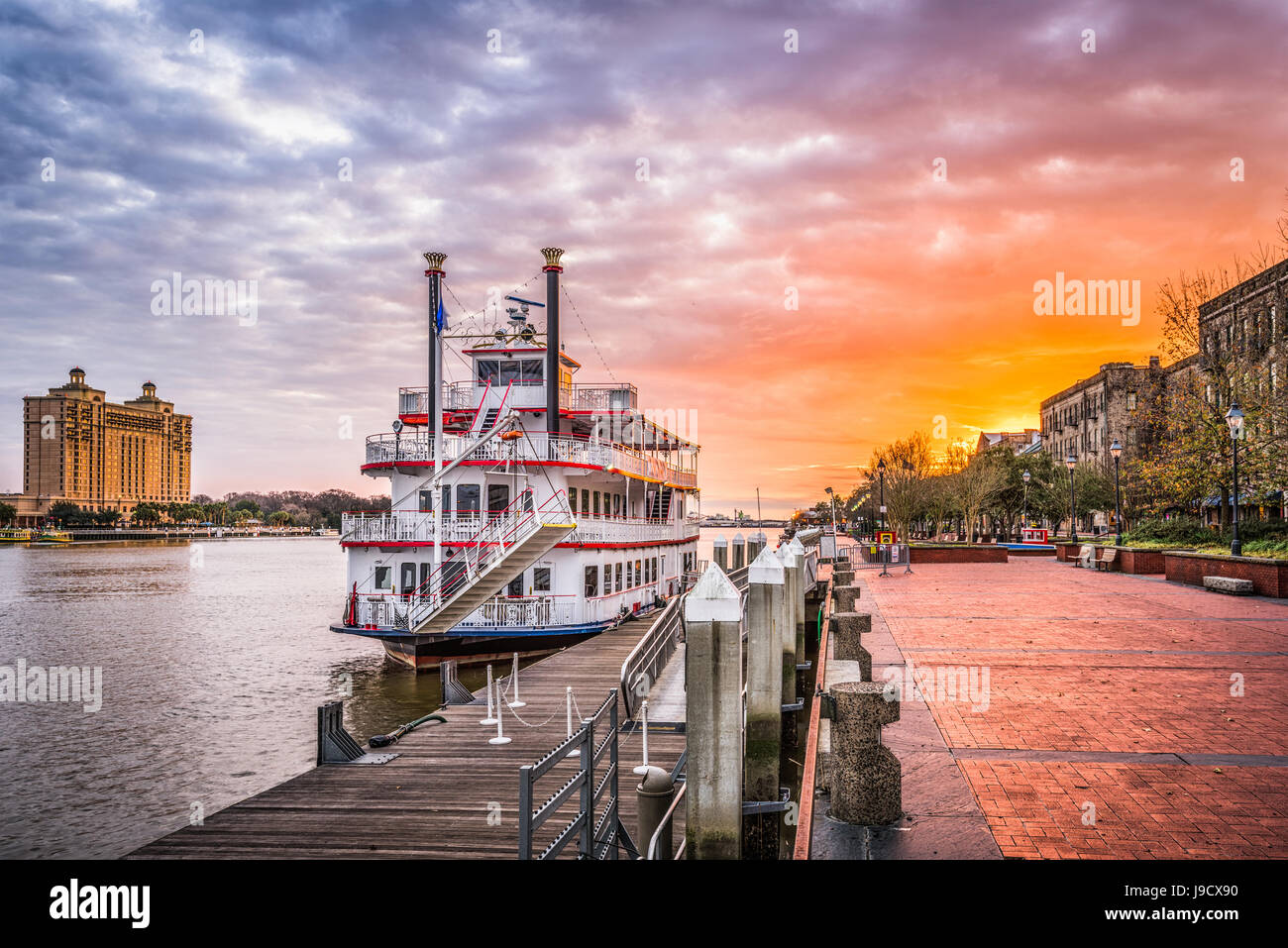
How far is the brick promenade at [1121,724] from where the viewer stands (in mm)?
5641

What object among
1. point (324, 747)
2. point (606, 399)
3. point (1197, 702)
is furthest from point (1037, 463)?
point (324, 747)

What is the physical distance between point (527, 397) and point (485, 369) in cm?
210

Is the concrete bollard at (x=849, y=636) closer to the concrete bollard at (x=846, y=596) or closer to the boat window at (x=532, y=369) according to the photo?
the concrete bollard at (x=846, y=596)

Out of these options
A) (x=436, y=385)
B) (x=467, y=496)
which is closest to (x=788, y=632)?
(x=436, y=385)

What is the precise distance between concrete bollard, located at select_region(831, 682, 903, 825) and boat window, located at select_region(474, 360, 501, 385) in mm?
22424

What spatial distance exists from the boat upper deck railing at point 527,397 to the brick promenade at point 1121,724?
13.5 m

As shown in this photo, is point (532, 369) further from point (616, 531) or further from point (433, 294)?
point (616, 531)

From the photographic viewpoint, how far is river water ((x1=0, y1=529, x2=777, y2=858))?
13.8 metres

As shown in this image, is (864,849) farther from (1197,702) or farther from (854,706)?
(1197,702)

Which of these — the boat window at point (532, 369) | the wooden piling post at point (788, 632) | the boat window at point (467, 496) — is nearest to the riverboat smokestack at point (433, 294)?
the boat window at point (467, 496)

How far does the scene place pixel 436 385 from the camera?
20766 mm

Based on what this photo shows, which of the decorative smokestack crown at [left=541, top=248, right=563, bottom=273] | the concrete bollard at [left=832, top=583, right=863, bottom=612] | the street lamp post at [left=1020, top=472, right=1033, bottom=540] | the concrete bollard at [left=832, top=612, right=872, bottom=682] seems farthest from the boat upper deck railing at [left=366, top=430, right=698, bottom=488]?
the street lamp post at [left=1020, top=472, right=1033, bottom=540]
